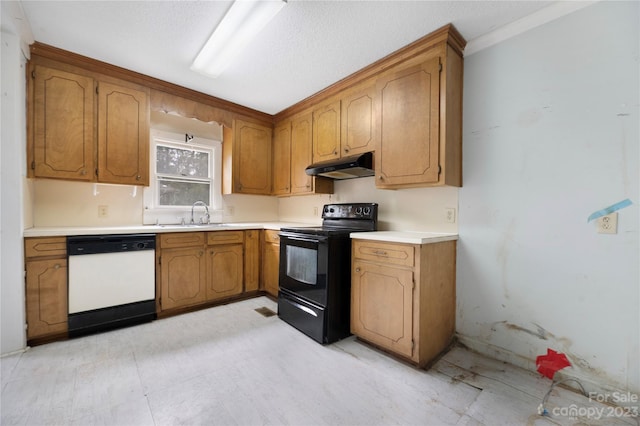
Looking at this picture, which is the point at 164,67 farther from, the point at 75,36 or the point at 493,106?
the point at 493,106

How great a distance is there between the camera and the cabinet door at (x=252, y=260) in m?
3.29

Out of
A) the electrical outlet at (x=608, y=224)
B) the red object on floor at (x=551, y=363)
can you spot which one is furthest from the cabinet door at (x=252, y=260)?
the electrical outlet at (x=608, y=224)

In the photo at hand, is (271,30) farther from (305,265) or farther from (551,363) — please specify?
(551,363)

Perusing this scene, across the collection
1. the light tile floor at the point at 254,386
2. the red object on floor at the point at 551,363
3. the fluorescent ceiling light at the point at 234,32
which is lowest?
the light tile floor at the point at 254,386

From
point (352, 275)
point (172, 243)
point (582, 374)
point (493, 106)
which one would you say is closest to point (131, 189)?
point (172, 243)

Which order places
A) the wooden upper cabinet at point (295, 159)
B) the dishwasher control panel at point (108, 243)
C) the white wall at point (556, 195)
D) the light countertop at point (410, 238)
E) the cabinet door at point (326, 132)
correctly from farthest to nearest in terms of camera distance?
the wooden upper cabinet at point (295, 159) < the cabinet door at point (326, 132) < the dishwasher control panel at point (108, 243) < the light countertop at point (410, 238) < the white wall at point (556, 195)

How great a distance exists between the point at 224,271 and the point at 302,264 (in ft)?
3.62

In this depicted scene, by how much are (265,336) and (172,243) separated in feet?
4.35

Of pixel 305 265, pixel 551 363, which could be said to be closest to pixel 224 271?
pixel 305 265

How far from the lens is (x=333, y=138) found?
2.99m

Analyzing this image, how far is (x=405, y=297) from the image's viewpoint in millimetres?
1930

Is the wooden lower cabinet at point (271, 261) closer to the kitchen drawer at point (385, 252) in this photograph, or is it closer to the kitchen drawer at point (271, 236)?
the kitchen drawer at point (271, 236)

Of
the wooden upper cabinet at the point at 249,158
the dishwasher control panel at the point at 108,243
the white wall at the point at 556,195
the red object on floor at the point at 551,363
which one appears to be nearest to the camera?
the white wall at the point at 556,195

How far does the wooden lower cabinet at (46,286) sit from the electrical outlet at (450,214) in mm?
3203
